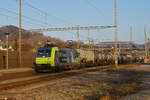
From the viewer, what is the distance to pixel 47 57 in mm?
25297

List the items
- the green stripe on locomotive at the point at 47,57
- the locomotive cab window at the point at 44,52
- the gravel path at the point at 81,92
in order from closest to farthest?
the gravel path at the point at 81,92
the green stripe on locomotive at the point at 47,57
the locomotive cab window at the point at 44,52

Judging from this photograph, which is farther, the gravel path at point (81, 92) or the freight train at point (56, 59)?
the freight train at point (56, 59)

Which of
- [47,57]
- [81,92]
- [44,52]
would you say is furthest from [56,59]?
[81,92]

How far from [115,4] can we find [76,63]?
1054 centimetres

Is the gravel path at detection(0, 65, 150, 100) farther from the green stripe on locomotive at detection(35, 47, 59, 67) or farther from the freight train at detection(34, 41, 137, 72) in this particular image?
the freight train at detection(34, 41, 137, 72)

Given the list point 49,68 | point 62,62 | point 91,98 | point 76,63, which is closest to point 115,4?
point 76,63

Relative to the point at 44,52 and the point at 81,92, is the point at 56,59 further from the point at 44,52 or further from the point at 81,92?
the point at 81,92

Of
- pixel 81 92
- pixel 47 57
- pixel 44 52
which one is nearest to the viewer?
pixel 81 92

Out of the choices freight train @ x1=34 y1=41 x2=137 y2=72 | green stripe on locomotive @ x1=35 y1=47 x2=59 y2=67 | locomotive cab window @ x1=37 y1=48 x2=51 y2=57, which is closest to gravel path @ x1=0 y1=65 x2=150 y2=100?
green stripe on locomotive @ x1=35 y1=47 x2=59 y2=67

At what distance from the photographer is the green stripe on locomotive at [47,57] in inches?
991

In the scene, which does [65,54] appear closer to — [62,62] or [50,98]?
[62,62]

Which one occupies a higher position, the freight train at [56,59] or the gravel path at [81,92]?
the freight train at [56,59]

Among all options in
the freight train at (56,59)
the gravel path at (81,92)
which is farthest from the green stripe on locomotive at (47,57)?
the gravel path at (81,92)

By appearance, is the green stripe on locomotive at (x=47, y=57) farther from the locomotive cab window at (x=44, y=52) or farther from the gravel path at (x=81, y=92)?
the gravel path at (x=81, y=92)
